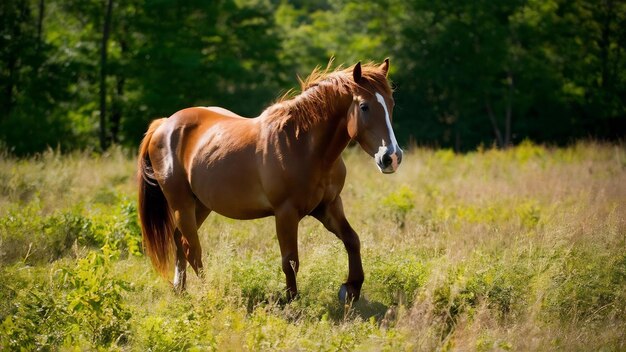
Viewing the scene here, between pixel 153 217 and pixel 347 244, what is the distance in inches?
95.6

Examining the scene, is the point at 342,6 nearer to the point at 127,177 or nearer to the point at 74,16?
the point at 74,16

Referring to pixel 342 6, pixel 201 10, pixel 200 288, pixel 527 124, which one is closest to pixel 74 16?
pixel 201 10

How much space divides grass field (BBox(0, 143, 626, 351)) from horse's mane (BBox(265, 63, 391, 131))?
133 cm

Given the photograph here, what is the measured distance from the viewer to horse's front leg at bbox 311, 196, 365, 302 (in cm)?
607

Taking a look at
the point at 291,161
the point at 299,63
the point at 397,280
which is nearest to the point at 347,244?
the point at 397,280

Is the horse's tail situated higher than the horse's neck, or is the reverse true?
the horse's neck

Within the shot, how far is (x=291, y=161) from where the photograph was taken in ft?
19.8

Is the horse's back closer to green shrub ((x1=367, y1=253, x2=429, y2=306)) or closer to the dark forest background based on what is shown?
green shrub ((x1=367, y1=253, x2=429, y2=306))

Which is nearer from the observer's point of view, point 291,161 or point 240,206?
point 291,161

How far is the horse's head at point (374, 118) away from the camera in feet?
18.0

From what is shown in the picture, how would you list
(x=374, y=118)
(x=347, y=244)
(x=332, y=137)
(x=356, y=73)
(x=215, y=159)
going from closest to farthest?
(x=374, y=118) → (x=356, y=73) → (x=332, y=137) → (x=347, y=244) → (x=215, y=159)

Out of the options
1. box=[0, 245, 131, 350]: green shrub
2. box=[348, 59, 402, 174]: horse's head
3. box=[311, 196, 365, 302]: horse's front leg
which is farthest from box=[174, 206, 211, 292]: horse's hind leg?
box=[348, 59, 402, 174]: horse's head

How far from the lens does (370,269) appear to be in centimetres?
676

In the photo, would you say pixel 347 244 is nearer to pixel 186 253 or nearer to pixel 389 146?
pixel 389 146
